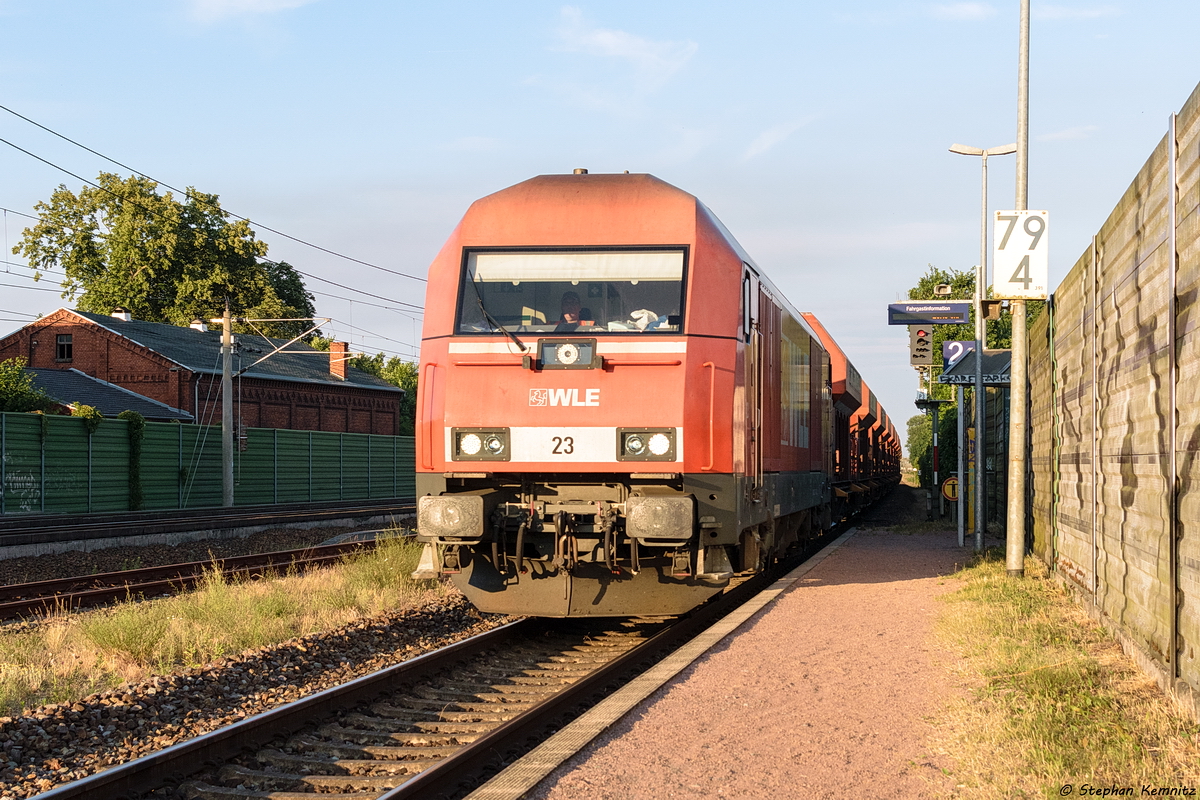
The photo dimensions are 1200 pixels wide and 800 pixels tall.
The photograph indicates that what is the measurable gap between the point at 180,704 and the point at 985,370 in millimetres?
16865

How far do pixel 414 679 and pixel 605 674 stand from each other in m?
1.32

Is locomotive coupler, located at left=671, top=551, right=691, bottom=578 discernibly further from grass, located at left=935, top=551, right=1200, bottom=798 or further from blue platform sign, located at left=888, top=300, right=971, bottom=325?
blue platform sign, located at left=888, top=300, right=971, bottom=325

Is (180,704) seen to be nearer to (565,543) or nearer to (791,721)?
(565,543)

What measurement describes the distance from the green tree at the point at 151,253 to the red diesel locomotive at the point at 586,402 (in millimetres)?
48624

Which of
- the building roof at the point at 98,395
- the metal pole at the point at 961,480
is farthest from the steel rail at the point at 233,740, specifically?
the building roof at the point at 98,395

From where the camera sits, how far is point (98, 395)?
41.7 meters

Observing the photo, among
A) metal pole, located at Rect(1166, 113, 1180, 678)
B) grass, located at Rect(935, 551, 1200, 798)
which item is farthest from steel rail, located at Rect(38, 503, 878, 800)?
metal pole, located at Rect(1166, 113, 1180, 678)

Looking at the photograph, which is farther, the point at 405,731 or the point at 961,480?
the point at 961,480

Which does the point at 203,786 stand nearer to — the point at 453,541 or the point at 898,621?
the point at 453,541

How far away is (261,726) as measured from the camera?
619 centimetres

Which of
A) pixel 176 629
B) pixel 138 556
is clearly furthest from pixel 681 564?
pixel 138 556

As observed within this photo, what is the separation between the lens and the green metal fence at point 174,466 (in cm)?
2689

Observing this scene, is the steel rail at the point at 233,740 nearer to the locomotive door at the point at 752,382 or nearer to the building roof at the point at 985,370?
the locomotive door at the point at 752,382

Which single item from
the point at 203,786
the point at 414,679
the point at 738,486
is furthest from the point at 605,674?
the point at 203,786
